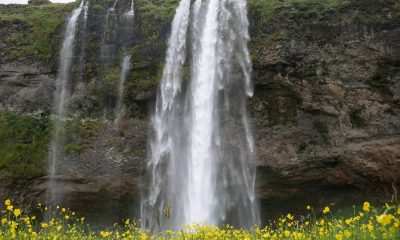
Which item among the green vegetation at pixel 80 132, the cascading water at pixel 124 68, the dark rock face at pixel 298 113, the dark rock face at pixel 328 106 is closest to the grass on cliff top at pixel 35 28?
the dark rock face at pixel 298 113

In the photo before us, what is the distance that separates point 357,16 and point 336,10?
0.95 meters

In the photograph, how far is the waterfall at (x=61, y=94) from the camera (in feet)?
60.6

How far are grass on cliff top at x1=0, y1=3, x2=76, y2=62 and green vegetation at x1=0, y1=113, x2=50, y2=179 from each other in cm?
333

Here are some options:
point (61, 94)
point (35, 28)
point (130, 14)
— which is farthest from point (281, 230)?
point (35, 28)

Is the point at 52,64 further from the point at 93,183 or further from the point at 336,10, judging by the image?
the point at 336,10

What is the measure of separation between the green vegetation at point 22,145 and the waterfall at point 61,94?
1.32 ft

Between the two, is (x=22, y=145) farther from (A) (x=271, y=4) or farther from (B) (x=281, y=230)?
(B) (x=281, y=230)

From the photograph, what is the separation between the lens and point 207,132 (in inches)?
704

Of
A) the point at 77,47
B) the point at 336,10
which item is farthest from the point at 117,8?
the point at 336,10

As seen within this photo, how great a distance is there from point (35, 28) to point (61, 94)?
4502mm

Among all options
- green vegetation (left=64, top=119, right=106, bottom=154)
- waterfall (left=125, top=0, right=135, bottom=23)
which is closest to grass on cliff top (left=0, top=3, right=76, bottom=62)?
waterfall (left=125, top=0, right=135, bottom=23)

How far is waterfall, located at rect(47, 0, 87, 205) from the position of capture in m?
18.5

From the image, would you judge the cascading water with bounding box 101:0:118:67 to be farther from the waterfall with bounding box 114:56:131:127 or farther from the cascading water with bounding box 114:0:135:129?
the waterfall with bounding box 114:56:131:127

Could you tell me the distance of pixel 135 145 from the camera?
61.9ft
